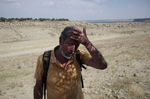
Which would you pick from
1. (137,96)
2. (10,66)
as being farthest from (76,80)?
(10,66)

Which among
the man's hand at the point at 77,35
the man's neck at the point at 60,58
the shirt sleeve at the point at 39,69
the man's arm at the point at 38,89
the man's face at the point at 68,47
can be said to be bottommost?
the man's arm at the point at 38,89

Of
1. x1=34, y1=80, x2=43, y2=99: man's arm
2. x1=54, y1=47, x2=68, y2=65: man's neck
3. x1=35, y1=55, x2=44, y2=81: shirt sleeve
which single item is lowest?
x1=34, y1=80, x2=43, y2=99: man's arm

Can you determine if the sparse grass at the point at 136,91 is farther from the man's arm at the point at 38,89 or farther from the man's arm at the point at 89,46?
the man's arm at the point at 38,89

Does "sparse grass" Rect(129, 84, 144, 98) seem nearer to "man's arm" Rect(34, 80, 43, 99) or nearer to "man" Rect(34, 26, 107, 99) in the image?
"man" Rect(34, 26, 107, 99)

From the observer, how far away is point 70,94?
187 centimetres

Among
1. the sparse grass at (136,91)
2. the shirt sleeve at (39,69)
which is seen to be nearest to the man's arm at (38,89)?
the shirt sleeve at (39,69)

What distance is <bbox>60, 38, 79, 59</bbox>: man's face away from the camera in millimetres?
1643

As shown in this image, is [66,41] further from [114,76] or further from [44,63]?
[114,76]

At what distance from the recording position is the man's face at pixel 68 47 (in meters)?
1.64

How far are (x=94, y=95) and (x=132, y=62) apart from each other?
3.86m

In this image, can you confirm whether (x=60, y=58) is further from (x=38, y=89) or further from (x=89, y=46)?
(x=38, y=89)

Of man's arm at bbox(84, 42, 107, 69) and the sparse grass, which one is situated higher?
man's arm at bbox(84, 42, 107, 69)

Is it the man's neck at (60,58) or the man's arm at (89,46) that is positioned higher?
the man's arm at (89,46)

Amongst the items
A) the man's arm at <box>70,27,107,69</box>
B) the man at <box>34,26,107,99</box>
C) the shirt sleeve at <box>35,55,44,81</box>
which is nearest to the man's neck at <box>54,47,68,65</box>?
the man at <box>34,26,107,99</box>
